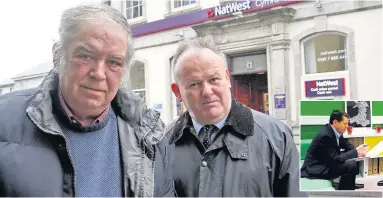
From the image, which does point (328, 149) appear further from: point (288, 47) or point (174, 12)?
point (288, 47)

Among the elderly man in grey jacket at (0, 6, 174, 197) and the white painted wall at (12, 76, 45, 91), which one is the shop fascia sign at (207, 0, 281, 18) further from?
the elderly man in grey jacket at (0, 6, 174, 197)

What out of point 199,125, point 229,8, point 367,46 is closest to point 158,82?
point 199,125

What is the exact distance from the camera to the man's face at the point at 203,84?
0.83 meters

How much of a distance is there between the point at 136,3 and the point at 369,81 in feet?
4.94

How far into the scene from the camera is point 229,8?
2889 millimetres

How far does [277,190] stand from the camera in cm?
85

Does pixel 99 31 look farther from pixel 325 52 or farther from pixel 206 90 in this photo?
pixel 325 52

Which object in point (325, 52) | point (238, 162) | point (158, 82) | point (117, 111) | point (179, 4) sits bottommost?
point (238, 162)

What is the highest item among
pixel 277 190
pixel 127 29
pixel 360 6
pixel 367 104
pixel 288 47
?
pixel 360 6

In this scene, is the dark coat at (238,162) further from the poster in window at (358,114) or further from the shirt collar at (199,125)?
the poster in window at (358,114)

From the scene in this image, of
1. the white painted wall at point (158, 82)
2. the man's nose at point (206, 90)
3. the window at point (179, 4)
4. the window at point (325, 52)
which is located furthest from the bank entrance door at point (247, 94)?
the man's nose at point (206, 90)

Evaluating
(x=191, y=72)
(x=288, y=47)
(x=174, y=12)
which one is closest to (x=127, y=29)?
(x=191, y=72)

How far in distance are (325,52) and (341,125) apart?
2.02 metres

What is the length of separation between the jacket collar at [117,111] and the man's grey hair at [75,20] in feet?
0.13
